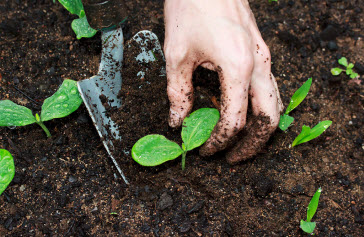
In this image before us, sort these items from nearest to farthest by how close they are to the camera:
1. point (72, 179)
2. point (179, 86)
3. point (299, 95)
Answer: point (179, 86) < point (72, 179) < point (299, 95)

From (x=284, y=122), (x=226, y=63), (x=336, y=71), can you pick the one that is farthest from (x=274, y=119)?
(x=336, y=71)

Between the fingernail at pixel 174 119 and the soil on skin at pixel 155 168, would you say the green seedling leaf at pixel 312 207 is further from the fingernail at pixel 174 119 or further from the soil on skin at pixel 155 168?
the fingernail at pixel 174 119

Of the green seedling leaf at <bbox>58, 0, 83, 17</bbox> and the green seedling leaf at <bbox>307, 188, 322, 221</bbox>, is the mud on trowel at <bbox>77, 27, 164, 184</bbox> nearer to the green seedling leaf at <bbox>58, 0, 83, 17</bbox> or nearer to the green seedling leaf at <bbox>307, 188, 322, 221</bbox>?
the green seedling leaf at <bbox>58, 0, 83, 17</bbox>

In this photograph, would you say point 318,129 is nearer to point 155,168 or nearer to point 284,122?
point 284,122

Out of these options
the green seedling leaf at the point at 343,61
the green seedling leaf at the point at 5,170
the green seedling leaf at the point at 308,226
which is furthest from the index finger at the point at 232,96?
the green seedling leaf at the point at 343,61

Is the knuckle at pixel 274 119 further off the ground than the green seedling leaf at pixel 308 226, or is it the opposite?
the knuckle at pixel 274 119

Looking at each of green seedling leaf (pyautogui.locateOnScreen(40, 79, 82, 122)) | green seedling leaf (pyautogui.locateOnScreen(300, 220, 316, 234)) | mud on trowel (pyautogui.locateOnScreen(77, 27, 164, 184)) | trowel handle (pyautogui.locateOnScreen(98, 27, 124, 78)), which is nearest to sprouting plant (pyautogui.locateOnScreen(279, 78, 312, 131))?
green seedling leaf (pyautogui.locateOnScreen(300, 220, 316, 234))
